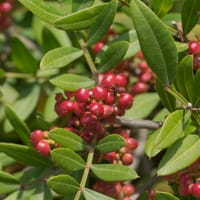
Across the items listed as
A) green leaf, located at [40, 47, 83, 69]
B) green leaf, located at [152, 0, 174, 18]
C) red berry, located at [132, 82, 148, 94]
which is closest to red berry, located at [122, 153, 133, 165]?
green leaf, located at [40, 47, 83, 69]

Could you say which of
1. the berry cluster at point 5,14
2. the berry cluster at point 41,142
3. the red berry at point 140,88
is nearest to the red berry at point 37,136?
the berry cluster at point 41,142

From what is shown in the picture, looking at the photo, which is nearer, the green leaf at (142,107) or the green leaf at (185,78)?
the green leaf at (185,78)

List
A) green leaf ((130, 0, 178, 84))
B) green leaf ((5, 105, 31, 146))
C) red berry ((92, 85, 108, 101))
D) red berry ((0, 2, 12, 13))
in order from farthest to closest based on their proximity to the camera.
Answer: red berry ((0, 2, 12, 13))
green leaf ((5, 105, 31, 146))
red berry ((92, 85, 108, 101))
green leaf ((130, 0, 178, 84))

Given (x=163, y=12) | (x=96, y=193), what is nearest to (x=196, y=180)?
(x=96, y=193)

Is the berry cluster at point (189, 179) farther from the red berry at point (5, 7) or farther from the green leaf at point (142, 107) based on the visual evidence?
the red berry at point (5, 7)

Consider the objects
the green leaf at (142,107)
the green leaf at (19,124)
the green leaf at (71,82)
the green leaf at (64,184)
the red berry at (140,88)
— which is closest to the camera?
the green leaf at (64,184)

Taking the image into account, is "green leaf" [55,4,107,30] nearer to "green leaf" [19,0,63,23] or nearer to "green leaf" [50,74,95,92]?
"green leaf" [19,0,63,23]
